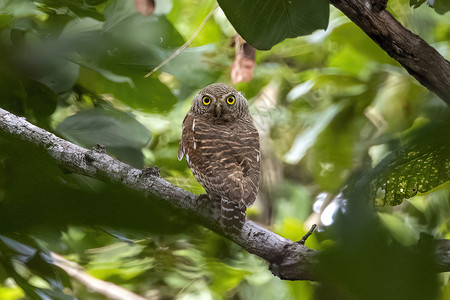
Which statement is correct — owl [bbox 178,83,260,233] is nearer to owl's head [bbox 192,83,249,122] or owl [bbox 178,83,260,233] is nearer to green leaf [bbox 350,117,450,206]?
owl's head [bbox 192,83,249,122]

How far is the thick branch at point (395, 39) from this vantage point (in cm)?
38

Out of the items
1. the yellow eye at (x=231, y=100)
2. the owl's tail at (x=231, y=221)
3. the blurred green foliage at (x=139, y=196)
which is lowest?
the yellow eye at (x=231, y=100)

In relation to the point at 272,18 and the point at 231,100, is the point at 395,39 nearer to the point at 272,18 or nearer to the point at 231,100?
the point at 272,18

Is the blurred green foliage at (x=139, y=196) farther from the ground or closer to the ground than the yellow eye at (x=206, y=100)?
farther from the ground

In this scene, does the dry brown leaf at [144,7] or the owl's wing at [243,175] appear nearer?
the dry brown leaf at [144,7]

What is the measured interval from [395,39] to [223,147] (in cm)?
52

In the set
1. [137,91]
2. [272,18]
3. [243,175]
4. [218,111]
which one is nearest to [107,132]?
[137,91]

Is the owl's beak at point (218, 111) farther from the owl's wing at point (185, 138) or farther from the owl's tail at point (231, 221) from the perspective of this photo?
the owl's tail at point (231, 221)

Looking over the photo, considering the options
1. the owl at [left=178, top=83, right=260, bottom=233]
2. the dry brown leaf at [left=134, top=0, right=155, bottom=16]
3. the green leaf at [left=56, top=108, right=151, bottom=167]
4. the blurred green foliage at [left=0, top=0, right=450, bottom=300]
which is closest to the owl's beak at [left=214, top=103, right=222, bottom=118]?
the owl at [left=178, top=83, right=260, bottom=233]

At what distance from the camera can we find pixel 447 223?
139mm

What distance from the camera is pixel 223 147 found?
893 millimetres

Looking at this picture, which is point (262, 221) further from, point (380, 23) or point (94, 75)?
point (380, 23)

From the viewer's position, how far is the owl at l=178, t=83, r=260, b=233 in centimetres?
79

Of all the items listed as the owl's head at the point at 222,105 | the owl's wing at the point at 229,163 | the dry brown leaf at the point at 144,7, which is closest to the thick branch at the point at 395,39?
the dry brown leaf at the point at 144,7
